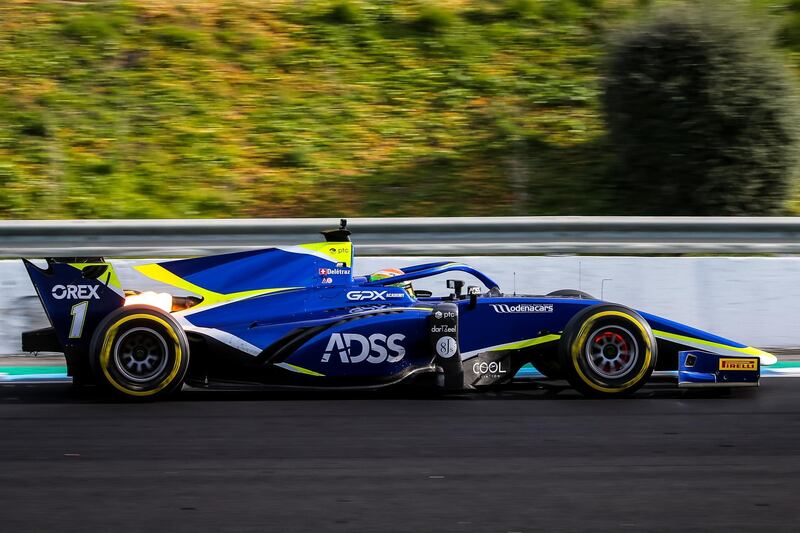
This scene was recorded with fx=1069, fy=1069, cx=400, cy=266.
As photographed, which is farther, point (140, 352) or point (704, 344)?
point (704, 344)

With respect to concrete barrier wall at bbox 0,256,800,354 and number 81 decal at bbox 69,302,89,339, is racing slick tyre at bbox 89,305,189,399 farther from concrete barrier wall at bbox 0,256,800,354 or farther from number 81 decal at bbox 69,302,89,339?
concrete barrier wall at bbox 0,256,800,354

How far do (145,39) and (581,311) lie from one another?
31.6 ft

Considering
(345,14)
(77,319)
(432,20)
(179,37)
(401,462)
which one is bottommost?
(401,462)

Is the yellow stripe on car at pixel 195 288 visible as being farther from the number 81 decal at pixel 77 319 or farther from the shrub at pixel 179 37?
the shrub at pixel 179 37

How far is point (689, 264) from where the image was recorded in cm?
850

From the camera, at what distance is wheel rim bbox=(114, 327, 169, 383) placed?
666cm

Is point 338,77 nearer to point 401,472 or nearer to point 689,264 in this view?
point 689,264

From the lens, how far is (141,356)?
6715 millimetres

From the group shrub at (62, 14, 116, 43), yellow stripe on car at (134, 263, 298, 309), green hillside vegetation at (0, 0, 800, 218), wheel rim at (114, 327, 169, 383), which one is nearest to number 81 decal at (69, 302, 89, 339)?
wheel rim at (114, 327, 169, 383)

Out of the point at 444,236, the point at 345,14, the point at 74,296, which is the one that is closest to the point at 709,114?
the point at 444,236

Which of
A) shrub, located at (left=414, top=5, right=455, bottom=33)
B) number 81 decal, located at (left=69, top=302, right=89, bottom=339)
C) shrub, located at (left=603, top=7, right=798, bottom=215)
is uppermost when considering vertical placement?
shrub, located at (left=414, top=5, right=455, bottom=33)

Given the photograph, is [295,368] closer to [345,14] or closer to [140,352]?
[140,352]

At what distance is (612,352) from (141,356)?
2984 millimetres

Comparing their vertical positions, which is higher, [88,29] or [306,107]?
[88,29]
